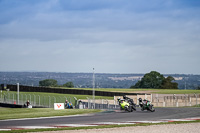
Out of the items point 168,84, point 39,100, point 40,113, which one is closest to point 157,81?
point 168,84

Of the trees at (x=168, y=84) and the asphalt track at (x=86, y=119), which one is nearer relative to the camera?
the asphalt track at (x=86, y=119)

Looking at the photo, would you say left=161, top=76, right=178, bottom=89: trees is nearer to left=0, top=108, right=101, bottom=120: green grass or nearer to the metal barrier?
the metal barrier

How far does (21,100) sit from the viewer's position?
197ft

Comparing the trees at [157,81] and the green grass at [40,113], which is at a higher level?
the trees at [157,81]

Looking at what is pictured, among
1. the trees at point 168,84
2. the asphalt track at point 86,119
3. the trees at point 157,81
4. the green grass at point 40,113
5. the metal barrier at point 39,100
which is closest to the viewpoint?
the asphalt track at point 86,119

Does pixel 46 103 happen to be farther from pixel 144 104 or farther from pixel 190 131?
pixel 190 131

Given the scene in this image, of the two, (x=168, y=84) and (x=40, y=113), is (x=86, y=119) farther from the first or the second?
(x=168, y=84)

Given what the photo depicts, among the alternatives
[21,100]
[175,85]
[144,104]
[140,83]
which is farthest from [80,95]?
[140,83]

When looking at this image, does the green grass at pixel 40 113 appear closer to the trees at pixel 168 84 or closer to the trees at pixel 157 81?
the trees at pixel 168 84

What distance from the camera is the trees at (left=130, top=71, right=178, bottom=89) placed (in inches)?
5838

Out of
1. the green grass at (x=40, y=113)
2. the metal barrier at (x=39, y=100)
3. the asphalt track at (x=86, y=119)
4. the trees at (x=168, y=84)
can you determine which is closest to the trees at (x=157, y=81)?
the trees at (x=168, y=84)

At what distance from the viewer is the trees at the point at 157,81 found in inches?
5838

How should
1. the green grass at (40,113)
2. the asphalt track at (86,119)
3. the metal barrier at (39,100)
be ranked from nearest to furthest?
the asphalt track at (86,119) → the green grass at (40,113) → the metal barrier at (39,100)

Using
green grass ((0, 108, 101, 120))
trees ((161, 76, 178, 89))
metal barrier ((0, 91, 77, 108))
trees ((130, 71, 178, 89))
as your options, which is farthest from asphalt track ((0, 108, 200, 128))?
trees ((130, 71, 178, 89))
